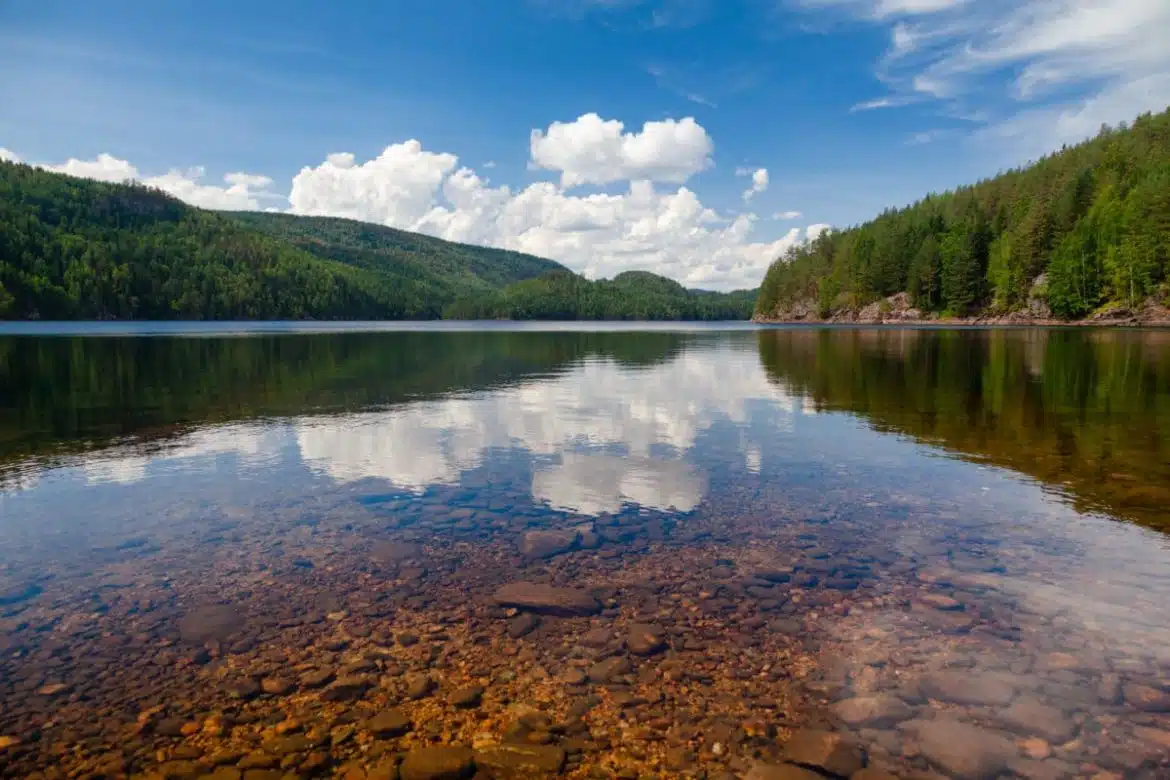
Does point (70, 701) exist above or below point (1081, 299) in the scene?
below

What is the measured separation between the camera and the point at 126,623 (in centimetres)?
948

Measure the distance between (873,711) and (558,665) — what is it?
12.1 ft

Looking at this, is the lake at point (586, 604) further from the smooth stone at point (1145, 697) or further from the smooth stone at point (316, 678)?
the smooth stone at point (316, 678)

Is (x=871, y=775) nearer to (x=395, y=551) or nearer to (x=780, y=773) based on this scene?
(x=780, y=773)

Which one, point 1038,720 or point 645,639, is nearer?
point 1038,720

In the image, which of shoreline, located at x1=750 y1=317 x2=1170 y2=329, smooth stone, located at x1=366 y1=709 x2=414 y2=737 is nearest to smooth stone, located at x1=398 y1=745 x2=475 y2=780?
smooth stone, located at x1=366 y1=709 x2=414 y2=737

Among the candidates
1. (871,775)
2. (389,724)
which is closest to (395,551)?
(389,724)

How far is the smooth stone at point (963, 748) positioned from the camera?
6418 mm

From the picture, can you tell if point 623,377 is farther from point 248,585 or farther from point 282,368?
Answer: point 248,585

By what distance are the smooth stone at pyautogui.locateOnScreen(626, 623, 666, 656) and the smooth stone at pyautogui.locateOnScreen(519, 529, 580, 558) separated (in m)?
3.14

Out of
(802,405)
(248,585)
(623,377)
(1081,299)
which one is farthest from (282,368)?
Result: (1081,299)

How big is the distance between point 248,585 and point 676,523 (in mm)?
8099

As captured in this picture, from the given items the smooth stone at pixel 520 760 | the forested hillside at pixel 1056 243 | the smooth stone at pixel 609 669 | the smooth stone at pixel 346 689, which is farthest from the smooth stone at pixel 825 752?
the forested hillside at pixel 1056 243

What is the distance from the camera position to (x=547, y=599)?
10.3 metres
